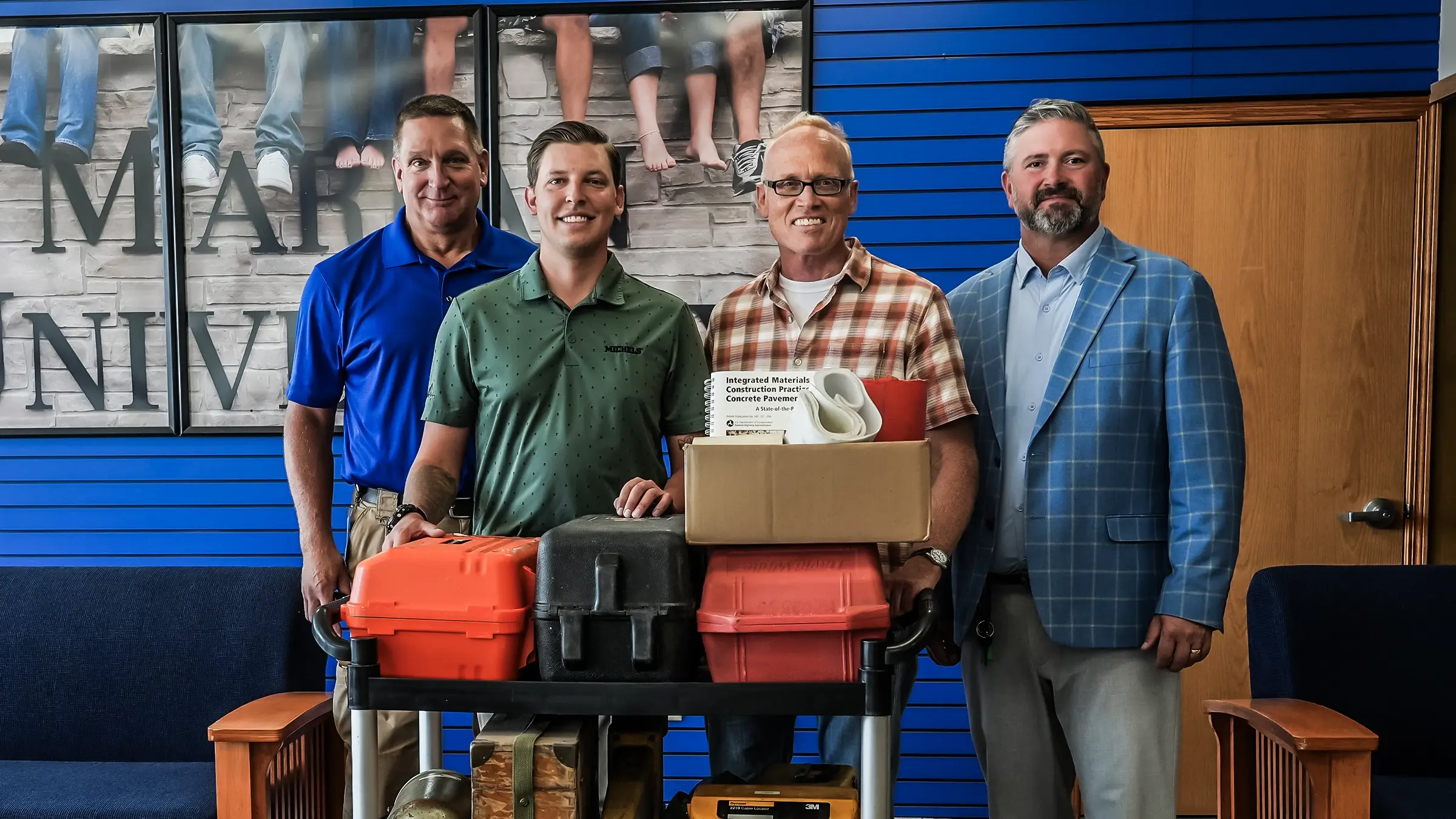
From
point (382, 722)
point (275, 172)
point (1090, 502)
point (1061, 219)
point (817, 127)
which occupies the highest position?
point (275, 172)

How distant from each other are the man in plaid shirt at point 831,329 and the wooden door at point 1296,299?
5.31ft

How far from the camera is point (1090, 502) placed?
204cm

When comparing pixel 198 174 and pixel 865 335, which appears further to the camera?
pixel 198 174

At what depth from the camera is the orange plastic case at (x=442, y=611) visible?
1504 millimetres

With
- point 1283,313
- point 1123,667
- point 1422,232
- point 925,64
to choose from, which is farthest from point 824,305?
point 1422,232

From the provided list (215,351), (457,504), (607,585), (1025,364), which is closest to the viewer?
(607,585)

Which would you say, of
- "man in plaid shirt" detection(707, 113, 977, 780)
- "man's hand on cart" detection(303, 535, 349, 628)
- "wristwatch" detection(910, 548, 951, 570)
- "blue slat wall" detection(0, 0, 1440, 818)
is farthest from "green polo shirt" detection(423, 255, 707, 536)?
"blue slat wall" detection(0, 0, 1440, 818)

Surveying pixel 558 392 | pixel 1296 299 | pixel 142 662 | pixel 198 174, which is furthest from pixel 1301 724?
pixel 198 174

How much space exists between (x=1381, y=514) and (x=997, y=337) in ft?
6.36

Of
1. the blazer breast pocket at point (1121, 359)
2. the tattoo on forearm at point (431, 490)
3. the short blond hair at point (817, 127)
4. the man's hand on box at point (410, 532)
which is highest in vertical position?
the short blond hair at point (817, 127)

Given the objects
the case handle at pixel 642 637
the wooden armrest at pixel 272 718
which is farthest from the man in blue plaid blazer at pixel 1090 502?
the wooden armrest at pixel 272 718

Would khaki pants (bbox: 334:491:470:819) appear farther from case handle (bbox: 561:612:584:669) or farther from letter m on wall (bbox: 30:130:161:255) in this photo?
letter m on wall (bbox: 30:130:161:255)

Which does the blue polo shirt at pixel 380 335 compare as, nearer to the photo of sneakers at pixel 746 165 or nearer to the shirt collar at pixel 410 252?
the shirt collar at pixel 410 252

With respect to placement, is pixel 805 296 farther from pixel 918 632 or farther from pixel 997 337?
pixel 918 632
